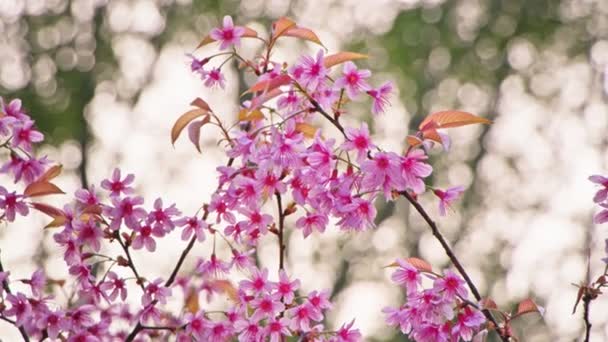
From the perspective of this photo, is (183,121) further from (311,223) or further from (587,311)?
(587,311)

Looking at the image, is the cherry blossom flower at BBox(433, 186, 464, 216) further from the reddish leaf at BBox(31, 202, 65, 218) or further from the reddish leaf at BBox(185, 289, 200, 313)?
the reddish leaf at BBox(31, 202, 65, 218)

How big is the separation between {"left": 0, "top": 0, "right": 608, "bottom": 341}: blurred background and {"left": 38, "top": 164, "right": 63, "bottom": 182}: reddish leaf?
5188mm

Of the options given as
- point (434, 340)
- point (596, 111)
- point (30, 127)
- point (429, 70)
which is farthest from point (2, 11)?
point (434, 340)

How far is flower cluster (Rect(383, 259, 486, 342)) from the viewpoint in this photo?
1322 millimetres

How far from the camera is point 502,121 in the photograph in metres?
7.46

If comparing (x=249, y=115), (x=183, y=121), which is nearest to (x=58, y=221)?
(x=183, y=121)

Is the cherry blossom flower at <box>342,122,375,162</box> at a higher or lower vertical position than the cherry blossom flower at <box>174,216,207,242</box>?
higher

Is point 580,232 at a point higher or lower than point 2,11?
lower

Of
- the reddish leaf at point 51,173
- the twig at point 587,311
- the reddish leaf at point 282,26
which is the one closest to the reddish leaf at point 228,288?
the reddish leaf at point 51,173

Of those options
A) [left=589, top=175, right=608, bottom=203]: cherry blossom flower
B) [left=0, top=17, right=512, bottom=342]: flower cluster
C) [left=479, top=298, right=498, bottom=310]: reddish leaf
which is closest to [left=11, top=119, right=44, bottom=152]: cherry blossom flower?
[left=0, top=17, right=512, bottom=342]: flower cluster

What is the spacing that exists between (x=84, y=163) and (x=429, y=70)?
115 inches

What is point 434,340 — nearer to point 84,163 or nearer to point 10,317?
point 10,317

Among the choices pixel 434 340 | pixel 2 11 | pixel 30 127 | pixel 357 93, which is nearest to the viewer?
pixel 434 340

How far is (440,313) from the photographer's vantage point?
1.33 m
